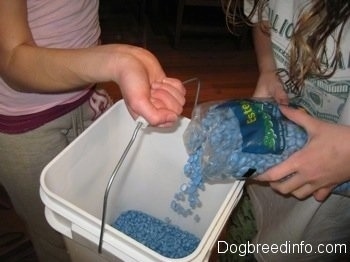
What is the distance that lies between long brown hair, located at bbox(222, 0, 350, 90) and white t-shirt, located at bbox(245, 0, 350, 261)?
0.01 m

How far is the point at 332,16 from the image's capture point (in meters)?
0.51

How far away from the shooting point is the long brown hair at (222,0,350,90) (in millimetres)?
510

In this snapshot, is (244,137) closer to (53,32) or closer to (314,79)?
(314,79)

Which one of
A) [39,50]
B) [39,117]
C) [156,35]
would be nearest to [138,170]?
[39,117]

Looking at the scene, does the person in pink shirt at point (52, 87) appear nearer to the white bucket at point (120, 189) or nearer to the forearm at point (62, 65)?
the forearm at point (62, 65)

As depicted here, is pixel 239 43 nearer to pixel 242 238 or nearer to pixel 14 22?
pixel 242 238

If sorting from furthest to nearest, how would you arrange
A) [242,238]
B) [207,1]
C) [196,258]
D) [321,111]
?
[207,1], [242,238], [321,111], [196,258]

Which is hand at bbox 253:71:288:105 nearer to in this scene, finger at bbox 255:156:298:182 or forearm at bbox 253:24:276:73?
forearm at bbox 253:24:276:73

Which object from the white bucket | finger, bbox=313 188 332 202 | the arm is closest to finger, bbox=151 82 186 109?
the arm

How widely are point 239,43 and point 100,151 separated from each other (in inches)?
68.2

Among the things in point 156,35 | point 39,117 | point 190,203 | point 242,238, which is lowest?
point 156,35

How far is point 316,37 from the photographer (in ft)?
1.79

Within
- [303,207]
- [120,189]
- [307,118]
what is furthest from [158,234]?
[307,118]

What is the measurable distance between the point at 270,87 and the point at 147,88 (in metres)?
0.31
